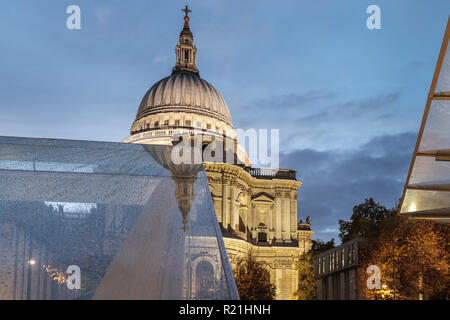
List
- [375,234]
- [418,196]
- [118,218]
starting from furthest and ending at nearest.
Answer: [375,234]
[418,196]
[118,218]

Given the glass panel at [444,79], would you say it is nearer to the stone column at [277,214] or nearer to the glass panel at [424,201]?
the glass panel at [424,201]

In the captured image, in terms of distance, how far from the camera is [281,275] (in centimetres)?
6562

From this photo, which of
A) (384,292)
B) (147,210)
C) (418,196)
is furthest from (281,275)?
(147,210)

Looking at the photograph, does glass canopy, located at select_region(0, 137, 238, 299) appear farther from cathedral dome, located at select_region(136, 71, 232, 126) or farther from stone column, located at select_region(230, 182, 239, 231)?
cathedral dome, located at select_region(136, 71, 232, 126)

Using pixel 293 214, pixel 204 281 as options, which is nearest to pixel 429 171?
pixel 204 281

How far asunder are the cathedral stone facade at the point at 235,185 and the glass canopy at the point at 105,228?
159 ft

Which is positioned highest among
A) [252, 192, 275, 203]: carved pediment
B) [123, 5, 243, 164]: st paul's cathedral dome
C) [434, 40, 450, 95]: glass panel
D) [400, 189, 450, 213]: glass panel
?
[123, 5, 243, 164]: st paul's cathedral dome

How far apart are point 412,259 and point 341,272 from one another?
11976mm

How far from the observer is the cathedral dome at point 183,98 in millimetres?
83438

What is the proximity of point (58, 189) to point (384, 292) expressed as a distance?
29.9 metres

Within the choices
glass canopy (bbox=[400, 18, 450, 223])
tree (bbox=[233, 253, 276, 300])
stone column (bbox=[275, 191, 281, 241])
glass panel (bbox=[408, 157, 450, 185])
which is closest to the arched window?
glass canopy (bbox=[400, 18, 450, 223])

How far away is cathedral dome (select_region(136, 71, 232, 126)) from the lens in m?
83.4

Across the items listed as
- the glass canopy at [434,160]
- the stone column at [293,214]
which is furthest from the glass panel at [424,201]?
the stone column at [293,214]

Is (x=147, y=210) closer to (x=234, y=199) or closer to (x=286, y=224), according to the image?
(x=234, y=199)
